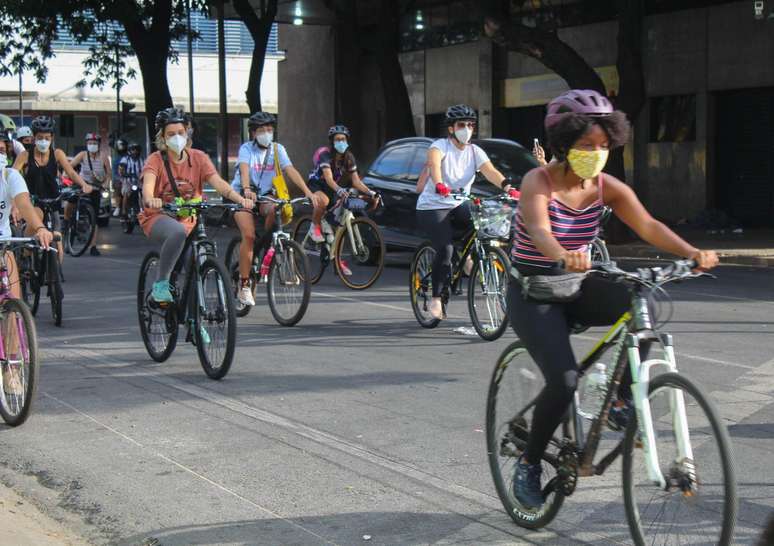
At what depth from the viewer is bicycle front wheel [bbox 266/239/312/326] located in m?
10.7

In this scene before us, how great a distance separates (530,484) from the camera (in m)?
4.80

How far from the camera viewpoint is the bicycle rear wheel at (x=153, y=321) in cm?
899

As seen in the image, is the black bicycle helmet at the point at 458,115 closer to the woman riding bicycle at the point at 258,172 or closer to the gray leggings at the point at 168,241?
the woman riding bicycle at the point at 258,172

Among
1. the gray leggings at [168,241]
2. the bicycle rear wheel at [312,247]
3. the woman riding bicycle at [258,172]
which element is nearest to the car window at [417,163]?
the bicycle rear wheel at [312,247]

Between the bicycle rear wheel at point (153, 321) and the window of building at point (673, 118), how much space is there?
1720 centimetres

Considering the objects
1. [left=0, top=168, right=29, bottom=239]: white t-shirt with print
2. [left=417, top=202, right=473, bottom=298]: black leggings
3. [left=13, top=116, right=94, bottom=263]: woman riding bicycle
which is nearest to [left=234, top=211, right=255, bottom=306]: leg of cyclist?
[left=417, top=202, right=473, bottom=298]: black leggings

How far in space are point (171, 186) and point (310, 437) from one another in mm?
2986

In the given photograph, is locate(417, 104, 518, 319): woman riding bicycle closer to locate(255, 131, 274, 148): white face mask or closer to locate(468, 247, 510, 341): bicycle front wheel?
locate(468, 247, 510, 341): bicycle front wheel

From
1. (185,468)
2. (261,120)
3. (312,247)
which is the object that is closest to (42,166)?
(261,120)

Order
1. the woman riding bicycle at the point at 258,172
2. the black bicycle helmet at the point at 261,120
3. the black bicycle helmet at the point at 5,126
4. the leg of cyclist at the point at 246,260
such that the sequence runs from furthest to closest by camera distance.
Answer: the black bicycle helmet at the point at 261,120
the woman riding bicycle at the point at 258,172
the leg of cyclist at the point at 246,260
the black bicycle helmet at the point at 5,126

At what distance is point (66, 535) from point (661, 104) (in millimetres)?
21733

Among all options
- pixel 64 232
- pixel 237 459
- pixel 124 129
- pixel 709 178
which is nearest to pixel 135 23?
pixel 124 129

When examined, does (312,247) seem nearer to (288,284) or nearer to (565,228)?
(288,284)

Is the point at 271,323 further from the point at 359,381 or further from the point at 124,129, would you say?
the point at 124,129
